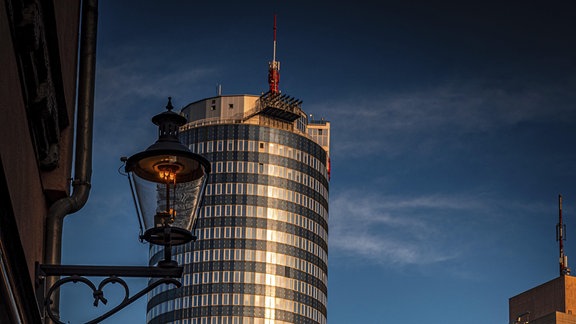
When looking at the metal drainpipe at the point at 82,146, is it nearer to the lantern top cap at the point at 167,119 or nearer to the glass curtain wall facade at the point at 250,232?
the lantern top cap at the point at 167,119

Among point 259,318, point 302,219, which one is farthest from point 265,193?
point 259,318

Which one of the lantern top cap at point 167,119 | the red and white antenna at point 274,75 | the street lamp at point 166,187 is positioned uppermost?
the red and white antenna at point 274,75

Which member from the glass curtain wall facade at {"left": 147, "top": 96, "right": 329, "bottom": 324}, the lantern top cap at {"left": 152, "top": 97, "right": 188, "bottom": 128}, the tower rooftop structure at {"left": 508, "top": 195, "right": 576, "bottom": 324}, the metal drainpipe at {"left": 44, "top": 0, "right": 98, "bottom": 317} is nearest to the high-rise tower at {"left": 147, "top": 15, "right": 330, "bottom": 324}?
the glass curtain wall facade at {"left": 147, "top": 96, "right": 329, "bottom": 324}

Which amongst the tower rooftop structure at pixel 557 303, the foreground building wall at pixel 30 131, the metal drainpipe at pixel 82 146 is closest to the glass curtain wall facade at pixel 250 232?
the tower rooftop structure at pixel 557 303

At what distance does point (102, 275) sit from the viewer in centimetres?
1026

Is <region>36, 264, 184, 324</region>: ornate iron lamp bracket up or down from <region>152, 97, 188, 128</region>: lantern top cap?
down

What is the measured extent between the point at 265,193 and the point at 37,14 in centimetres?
15941

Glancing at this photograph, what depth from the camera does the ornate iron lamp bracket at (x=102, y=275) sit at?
32.5ft

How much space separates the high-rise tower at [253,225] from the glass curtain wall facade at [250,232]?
0.13m

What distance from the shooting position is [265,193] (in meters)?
168

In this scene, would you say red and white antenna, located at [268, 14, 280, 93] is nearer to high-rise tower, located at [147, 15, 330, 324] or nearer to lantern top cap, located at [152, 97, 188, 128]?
high-rise tower, located at [147, 15, 330, 324]

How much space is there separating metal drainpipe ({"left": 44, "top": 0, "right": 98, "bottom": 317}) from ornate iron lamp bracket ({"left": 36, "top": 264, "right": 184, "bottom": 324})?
1406 mm

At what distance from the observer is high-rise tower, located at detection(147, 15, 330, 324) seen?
164m

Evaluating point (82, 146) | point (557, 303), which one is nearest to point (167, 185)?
point (82, 146)
